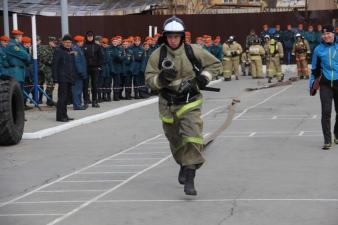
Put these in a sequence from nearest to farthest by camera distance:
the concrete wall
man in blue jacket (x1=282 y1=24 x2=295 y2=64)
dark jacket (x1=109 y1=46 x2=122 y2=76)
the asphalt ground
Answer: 1. the asphalt ground
2. dark jacket (x1=109 y1=46 x2=122 y2=76)
3. man in blue jacket (x1=282 y1=24 x2=295 y2=64)
4. the concrete wall

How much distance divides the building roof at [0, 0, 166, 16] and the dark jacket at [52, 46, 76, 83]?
2178cm

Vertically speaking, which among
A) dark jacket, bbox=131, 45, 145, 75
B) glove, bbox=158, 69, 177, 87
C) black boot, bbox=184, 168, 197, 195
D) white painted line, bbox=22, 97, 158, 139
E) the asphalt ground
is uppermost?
glove, bbox=158, 69, 177, 87

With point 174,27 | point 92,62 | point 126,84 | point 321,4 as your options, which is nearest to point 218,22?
point 321,4

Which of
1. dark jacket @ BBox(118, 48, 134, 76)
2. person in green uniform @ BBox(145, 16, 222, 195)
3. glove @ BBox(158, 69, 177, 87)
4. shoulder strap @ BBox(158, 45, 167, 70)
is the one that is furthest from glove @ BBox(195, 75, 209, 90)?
dark jacket @ BBox(118, 48, 134, 76)

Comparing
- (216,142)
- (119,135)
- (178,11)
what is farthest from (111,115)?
(178,11)

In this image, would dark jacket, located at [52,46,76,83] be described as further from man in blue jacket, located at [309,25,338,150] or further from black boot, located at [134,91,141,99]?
man in blue jacket, located at [309,25,338,150]

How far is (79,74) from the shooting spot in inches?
842

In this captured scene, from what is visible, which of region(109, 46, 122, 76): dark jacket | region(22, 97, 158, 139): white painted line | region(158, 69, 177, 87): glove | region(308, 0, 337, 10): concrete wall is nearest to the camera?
region(158, 69, 177, 87): glove

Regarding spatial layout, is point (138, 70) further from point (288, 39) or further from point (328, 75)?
point (288, 39)

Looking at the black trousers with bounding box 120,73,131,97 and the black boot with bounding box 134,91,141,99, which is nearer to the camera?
the black trousers with bounding box 120,73,131,97

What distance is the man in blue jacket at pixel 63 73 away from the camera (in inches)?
739

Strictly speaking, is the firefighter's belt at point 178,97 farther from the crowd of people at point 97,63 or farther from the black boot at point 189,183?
the crowd of people at point 97,63

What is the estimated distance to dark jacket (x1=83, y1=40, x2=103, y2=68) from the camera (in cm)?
2234

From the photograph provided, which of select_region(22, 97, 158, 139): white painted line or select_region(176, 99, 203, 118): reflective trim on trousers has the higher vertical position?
select_region(176, 99, 203, 118): reflective trim on trousers
